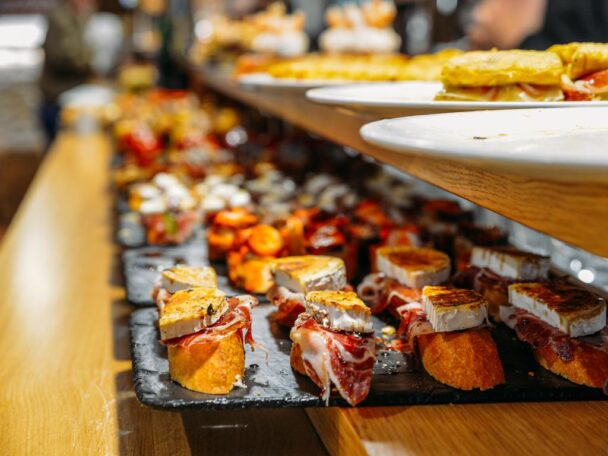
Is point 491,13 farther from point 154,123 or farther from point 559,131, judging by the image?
point 559,131

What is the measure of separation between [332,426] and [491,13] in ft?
12.3

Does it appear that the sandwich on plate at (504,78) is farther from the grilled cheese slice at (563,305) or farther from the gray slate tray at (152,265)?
the gray slate tray at (152,265)

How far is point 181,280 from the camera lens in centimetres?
147

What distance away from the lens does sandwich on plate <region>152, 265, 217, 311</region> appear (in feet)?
4.82

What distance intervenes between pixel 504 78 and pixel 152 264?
3.68ft

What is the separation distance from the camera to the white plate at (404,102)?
110 centimetres

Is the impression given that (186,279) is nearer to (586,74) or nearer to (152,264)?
(152,264)

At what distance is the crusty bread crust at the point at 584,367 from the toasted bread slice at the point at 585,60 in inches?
19.5

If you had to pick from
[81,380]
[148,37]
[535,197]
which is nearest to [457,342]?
[535,197]

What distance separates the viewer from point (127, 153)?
404 centimetres

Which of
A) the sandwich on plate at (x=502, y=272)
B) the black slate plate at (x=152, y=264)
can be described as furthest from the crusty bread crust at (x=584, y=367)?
the black slate plate at (x=152, y=264)

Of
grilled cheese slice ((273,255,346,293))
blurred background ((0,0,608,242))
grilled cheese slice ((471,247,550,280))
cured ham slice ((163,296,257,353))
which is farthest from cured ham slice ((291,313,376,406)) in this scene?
blurred background ((0,0,608,242))

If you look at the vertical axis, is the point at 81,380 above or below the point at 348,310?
below

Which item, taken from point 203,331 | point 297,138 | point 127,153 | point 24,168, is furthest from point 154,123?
point 24,168
